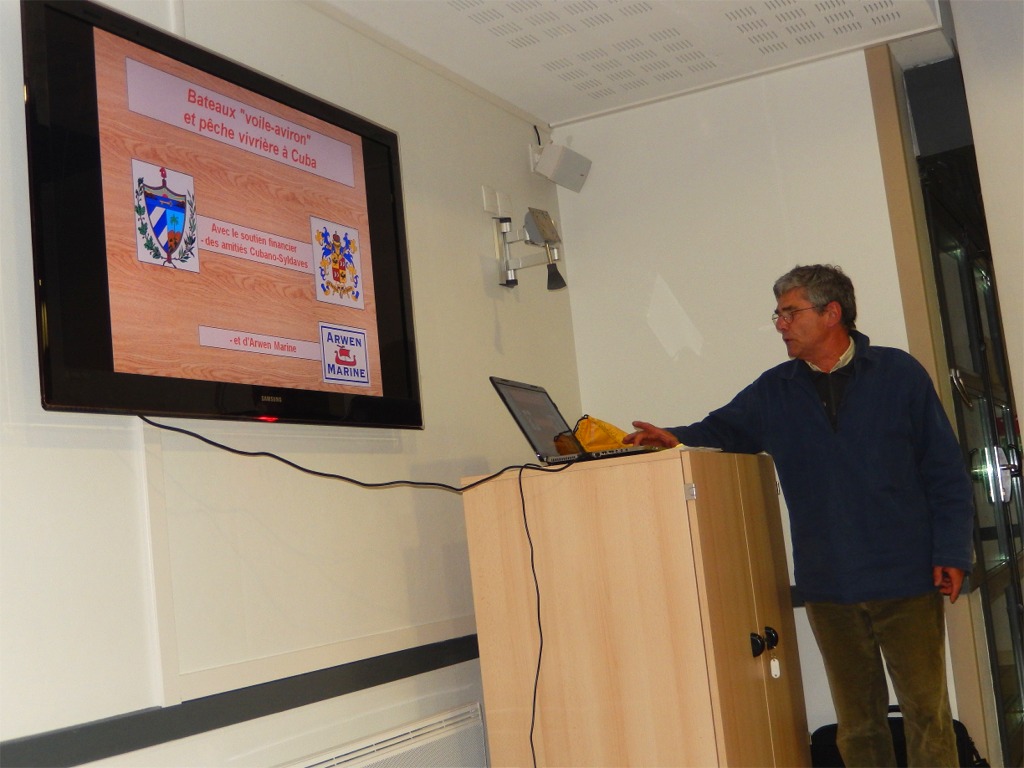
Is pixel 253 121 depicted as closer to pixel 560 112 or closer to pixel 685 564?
pixel 685 564

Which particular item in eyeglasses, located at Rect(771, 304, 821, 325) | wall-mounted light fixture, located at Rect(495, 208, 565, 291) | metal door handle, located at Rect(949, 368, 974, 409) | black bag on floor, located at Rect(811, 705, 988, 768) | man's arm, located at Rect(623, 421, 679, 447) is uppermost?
wall-mounted light fixture, located at Rect(495, 208, 565, 291)

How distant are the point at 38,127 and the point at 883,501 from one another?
2.17 metres

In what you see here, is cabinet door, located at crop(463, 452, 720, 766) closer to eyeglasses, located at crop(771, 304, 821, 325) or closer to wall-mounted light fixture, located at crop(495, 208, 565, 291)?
eyeglasses, located at crop(771, 304, 821, 325)

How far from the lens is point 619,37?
3266 millimetres

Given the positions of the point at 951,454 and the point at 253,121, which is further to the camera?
the point at 951,454

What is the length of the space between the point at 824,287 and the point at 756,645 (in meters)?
1.02

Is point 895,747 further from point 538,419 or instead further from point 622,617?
point 538,419

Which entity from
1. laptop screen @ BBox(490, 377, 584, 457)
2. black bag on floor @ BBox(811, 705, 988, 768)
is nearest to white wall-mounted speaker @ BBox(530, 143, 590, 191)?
laptop screen @ BBox(490, 377, 584, 457)

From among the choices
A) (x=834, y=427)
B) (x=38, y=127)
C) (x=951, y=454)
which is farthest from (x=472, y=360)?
(x=38, y=127)

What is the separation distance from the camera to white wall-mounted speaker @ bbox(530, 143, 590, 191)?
3.76m

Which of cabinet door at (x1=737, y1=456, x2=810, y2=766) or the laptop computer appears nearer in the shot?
the laptop computer

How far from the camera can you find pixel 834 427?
2820 mm

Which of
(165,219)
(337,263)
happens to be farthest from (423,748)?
(165,219)

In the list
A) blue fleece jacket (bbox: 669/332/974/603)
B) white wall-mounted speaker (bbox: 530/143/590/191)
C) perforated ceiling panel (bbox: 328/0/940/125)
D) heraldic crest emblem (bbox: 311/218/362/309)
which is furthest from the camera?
white wall-mounted speaker (bbox: 530/143/590/191)
